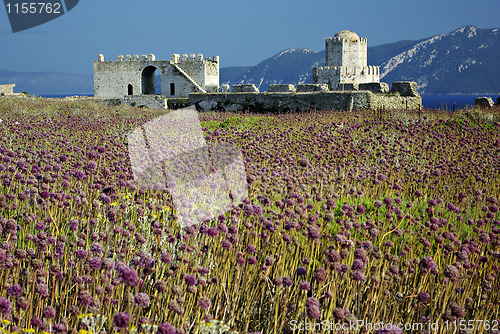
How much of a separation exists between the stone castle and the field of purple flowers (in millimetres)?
11763

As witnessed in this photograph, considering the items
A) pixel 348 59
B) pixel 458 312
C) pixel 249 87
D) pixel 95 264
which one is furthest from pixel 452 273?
pixel 348 59

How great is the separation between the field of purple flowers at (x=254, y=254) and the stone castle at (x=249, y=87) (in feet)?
38.6

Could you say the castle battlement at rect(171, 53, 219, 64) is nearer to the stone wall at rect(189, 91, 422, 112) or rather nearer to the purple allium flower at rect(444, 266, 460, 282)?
the stone wall at rect(189, 91, 422, 112)

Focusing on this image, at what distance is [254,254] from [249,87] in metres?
23.1

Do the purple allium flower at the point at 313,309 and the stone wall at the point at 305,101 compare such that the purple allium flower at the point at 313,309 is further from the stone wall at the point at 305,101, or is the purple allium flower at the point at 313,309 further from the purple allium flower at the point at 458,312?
the stone wall at the point at 305,101

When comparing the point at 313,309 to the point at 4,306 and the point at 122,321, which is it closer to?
the point at 122,321

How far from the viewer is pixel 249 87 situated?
2608 centimetres

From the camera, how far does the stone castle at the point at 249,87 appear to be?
1927 centimetres

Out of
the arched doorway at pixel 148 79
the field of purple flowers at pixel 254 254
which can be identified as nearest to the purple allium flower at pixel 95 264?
the field of purple flowers at pixel 254 254

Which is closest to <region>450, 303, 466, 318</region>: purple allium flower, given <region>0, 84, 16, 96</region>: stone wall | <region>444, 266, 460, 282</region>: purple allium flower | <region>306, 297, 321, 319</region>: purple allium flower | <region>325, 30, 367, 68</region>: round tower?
<region>444, 266, 460, 282</region>: purple allium flower

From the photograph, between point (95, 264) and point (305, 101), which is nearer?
point (95, 264)

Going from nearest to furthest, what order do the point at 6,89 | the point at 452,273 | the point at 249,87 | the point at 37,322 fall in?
1. the point at 37,322
2. the point at 452,273
3. the point at 249,87
4. the point at 6,89

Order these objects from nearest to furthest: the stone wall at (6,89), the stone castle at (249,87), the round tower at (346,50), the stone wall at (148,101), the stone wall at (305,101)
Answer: the stone wall at (305,101)
the stone castle at (249,87)
the stone wall at (148,101)
the stone wall at (6,89)
the round tower at (346,50)

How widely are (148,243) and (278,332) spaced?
153 centimetres
